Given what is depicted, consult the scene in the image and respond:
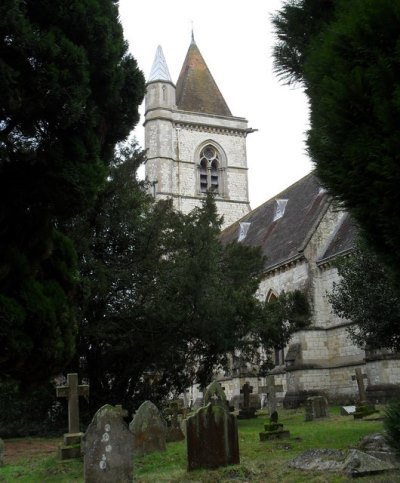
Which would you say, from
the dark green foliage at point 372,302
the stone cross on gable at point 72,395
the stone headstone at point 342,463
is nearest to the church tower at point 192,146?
the dark green foliage at point 372,302

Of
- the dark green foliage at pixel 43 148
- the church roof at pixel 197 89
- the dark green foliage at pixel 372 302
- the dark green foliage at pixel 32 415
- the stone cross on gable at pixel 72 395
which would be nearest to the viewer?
the dark green foliage at pixel 43 148

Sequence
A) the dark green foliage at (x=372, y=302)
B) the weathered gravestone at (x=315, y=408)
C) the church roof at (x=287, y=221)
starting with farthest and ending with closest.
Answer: the church roof at (x=287, y=221), the weathered gravestone at (x=315, y=408), the dark green foliage at (x=372, y=302)

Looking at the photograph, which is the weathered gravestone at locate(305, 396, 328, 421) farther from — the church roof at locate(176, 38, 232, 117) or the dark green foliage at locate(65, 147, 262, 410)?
the church roof at locate(176, 38, 232, 117)

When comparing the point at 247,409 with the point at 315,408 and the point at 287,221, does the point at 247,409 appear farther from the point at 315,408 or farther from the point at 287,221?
the point at 287,221

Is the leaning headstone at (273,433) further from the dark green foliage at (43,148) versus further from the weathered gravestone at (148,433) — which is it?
the dark green foliage at (43,148)

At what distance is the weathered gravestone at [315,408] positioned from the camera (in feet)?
49.5

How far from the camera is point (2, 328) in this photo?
221 inches

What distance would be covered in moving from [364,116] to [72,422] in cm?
872

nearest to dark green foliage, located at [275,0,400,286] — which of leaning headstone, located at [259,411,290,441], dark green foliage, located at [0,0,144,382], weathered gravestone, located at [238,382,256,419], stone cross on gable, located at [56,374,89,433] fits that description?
dark green foliage, located at [0,0,144,382]

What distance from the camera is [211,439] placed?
8.11 meters

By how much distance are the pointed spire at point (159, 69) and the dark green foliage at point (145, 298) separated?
2909 centimetres

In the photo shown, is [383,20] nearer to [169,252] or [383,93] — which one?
[383,93]

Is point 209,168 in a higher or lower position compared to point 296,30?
higher

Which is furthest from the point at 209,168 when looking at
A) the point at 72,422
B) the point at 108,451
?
the point at 108,451
